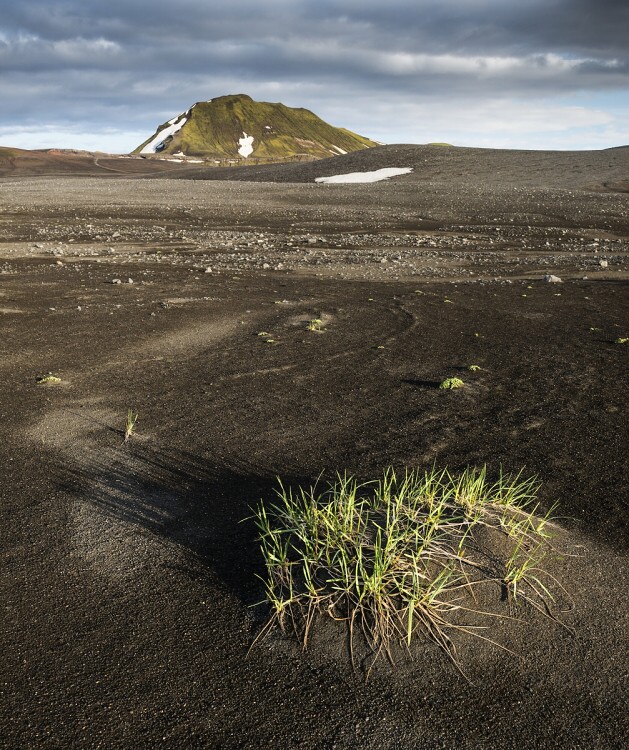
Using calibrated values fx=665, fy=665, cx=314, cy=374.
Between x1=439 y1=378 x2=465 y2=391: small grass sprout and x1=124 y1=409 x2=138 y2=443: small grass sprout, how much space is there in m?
3.75

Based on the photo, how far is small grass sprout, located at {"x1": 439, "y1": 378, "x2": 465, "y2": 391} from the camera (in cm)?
838

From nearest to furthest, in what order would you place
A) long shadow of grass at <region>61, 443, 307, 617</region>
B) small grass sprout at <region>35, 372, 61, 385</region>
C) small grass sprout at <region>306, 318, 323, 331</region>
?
long shadow of grass at <region>61, 443, 307, 617</region> < small grass sprout at <region>35, 372, 61, 385</region> < small grass sprout at <region>306, 318, 323, 331</region>

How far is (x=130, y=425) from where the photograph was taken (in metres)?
6.93

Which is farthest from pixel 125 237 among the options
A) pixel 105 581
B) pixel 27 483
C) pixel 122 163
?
pixel 122 163

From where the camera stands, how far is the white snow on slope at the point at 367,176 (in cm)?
5806

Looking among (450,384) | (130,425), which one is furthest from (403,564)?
(450,384)

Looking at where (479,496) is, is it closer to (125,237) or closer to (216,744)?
(216,744)

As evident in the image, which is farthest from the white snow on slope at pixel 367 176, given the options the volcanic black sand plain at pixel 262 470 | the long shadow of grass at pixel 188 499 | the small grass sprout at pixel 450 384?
the long shadow of grass at pixel 188 499

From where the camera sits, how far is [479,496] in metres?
4.91

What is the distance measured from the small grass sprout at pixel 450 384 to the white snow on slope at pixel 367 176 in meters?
51.3

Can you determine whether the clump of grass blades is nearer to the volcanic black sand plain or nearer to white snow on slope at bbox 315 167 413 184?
the volcanic black sand plain

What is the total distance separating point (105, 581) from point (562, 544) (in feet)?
10.8

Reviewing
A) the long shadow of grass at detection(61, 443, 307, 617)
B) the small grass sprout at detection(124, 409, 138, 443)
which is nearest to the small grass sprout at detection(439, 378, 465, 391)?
the long shadow of grass at detection(61, 443, 307, 617)

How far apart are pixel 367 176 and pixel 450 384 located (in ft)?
177
